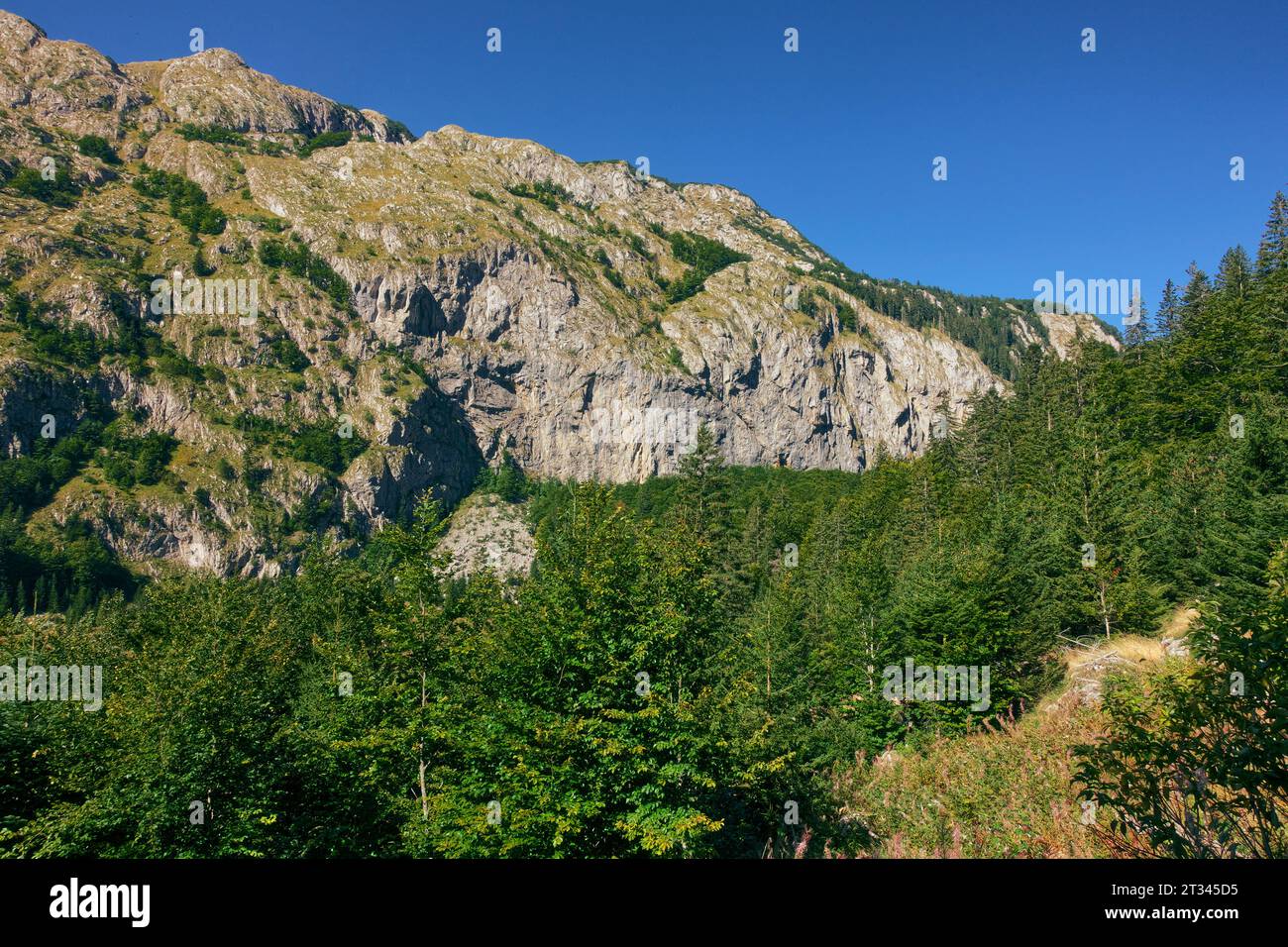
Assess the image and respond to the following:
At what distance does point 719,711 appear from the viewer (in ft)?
59.2

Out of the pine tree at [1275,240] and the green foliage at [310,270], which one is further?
the green foliage at [310,270]

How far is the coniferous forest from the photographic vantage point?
7934mm

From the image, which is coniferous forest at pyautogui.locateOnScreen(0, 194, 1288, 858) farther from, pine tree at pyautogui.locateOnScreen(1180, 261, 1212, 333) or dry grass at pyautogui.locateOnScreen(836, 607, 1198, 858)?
pine tree at pyautogui.locateOnScreen(1180, 261, 1212, 333)

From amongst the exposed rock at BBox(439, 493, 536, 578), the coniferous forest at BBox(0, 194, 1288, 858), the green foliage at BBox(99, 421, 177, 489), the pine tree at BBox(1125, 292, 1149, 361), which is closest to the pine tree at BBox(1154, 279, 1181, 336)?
the pine tree at BBox(1125, 292, 1149, 361)

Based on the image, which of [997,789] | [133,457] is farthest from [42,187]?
[997,789]

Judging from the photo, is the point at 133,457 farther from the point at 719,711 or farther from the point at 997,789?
the point at 997,789

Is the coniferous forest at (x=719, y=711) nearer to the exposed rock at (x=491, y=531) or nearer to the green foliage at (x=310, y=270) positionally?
the exposed rock at (x=491, y=531)

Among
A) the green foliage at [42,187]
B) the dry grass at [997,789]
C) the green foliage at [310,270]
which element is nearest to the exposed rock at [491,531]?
the green foliage at [310,270]

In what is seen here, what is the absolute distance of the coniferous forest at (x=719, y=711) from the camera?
312 inches

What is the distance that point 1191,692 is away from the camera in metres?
6.87

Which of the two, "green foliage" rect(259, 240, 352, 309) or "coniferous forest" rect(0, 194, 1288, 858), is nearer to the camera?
"coniferous forest" rect(0, 194, 1288, 858)

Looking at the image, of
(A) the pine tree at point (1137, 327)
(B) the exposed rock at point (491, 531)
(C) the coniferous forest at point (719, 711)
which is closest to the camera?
(C) the coniferous forest at point (719, 711)

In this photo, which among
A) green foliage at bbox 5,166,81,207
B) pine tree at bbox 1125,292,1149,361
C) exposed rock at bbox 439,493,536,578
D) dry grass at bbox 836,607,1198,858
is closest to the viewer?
dry grass at bbox 836,607,1198,858
